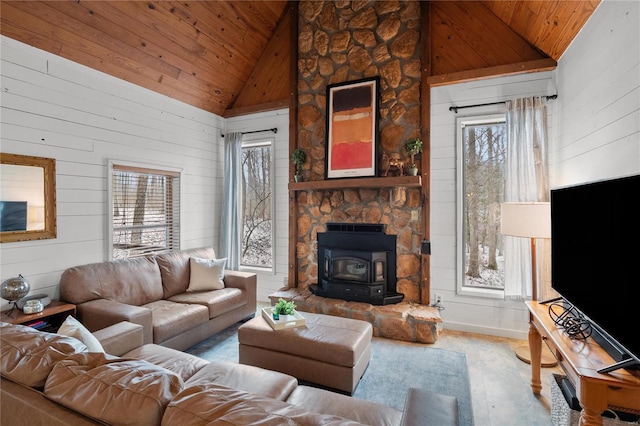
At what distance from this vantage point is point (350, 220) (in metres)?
4.17

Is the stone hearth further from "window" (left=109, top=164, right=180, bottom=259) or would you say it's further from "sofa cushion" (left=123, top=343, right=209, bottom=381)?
"window" (left=109, top=164, right=180, bottom=259)

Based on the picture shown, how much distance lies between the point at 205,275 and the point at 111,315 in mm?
1240

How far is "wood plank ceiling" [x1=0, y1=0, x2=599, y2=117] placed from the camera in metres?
2.86

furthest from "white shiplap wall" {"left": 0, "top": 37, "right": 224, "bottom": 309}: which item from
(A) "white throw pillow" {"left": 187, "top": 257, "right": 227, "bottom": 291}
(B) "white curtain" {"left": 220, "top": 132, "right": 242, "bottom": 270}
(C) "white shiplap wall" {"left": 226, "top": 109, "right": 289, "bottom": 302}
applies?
(C) "white shiplap wall" {"left": 226, "top": 109, "right": 289, "bottom": 302}

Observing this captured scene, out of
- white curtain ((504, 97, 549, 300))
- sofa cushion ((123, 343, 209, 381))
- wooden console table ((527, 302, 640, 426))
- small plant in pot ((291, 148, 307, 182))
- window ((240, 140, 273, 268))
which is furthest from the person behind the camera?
window ((240, 140, 273, 268))

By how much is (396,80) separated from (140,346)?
389 cm

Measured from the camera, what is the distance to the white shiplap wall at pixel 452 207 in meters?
3.53

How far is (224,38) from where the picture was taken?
13.8 ft

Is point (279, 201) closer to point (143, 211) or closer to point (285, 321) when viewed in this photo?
point (143, 211)

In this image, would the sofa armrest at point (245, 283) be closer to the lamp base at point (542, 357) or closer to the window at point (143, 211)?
the window at point (143, 211)

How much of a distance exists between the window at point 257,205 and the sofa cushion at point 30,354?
365 centimetres

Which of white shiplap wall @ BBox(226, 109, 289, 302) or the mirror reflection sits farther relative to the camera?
white shiplap wall @ BBox(226, 109, 289, 302)

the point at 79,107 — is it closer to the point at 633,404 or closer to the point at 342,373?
the point at 342,373

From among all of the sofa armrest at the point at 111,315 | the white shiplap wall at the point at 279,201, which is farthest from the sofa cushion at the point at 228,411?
the white shiplap wall at the point at 279,201
